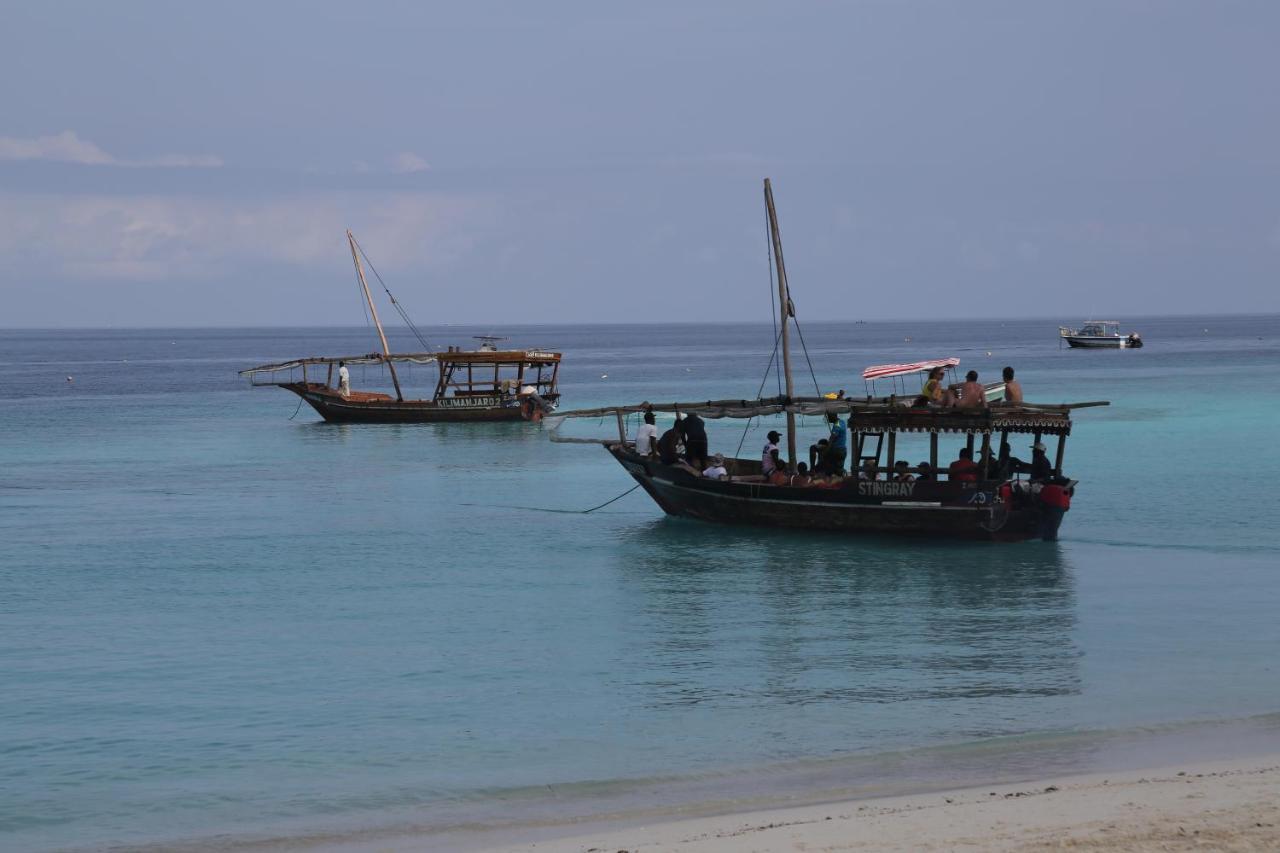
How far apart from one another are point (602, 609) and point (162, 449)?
31485mm

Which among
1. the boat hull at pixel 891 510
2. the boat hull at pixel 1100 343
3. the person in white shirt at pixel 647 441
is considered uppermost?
the boat hull at pixel 1100 343

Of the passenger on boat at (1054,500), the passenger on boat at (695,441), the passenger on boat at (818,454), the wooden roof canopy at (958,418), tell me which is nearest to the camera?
the wooden roof canopy at (958,418)

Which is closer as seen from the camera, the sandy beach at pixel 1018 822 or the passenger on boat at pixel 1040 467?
the sandy beach at pixel 1018 822

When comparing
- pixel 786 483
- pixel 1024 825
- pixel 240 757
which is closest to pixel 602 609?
pixel 786 483

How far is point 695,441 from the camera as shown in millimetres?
27828

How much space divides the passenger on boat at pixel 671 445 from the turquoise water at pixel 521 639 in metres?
1.52

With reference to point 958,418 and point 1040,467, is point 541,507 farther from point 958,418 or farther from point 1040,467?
point 1040,467

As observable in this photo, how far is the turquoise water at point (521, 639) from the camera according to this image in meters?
13.0

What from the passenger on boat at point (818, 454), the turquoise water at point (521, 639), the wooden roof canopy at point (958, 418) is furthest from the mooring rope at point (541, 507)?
the wooden roof canopy at point (958, 418)

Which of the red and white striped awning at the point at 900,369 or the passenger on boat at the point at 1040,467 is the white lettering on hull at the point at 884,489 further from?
the red and white striped awning at the point at 900,369

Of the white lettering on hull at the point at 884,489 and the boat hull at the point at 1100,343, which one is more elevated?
the boat hull at the point at 1100,343

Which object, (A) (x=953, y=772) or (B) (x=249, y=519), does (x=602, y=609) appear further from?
(B) (x=249, y=519)

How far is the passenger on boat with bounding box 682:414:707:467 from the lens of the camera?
90.7 feet

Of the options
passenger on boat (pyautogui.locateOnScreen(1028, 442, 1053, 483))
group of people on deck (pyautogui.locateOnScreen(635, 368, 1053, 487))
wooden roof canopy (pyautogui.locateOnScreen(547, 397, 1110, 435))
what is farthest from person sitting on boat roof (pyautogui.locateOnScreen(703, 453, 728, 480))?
passenger on boat (pyautogui.locateOnScreen(1028, 442, 1053, 483))
